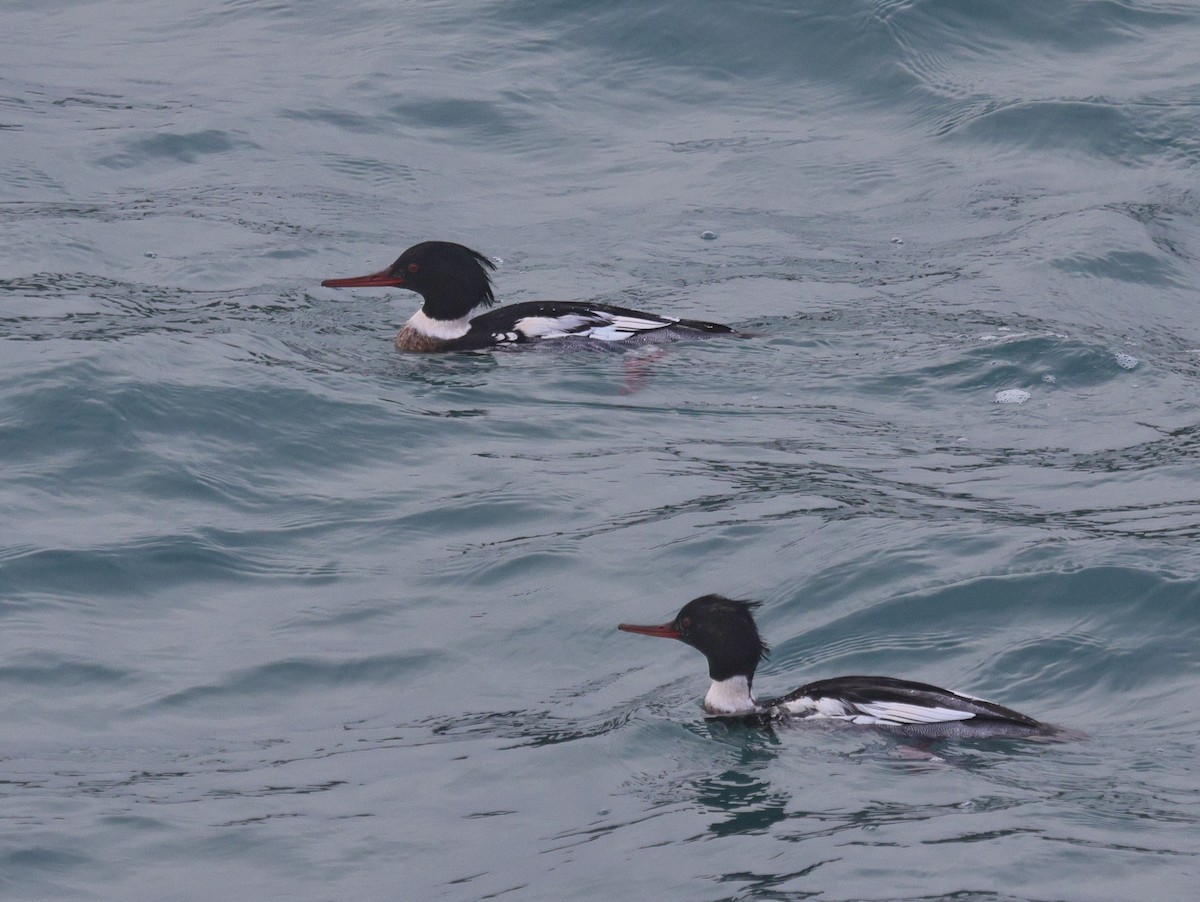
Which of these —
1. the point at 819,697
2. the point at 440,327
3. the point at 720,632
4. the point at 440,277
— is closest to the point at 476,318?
the point at 440,327

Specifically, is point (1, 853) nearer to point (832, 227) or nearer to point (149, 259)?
point (149, 259)

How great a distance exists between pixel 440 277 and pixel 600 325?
4.20 feet

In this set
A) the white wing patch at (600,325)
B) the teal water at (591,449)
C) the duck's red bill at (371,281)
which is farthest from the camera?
the duck's red bill at (371,281)

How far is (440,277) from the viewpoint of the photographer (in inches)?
468

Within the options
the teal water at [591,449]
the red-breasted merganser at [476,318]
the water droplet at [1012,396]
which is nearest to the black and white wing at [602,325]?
the red-breasted merganser at [476,318]

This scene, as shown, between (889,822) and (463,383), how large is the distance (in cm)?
564

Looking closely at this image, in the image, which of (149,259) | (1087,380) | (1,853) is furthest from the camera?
(149,259)

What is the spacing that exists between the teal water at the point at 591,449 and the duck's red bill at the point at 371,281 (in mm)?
416

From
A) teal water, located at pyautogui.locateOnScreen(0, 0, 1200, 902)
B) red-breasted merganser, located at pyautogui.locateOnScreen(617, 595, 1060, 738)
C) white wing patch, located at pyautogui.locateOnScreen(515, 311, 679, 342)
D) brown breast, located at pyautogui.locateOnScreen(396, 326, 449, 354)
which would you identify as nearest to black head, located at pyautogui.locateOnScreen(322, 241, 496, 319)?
brown breast, located at pyautogui.locateOnScreen(396, 326, 449, 354)

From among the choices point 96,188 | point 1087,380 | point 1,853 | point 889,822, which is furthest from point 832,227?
point 1,853

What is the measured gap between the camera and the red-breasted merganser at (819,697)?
6.80 m

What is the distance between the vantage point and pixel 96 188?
14.0 m

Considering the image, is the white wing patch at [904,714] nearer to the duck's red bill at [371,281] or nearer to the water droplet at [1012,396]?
the water droplet at [1012,396]

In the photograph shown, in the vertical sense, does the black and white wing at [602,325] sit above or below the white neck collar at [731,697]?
above
